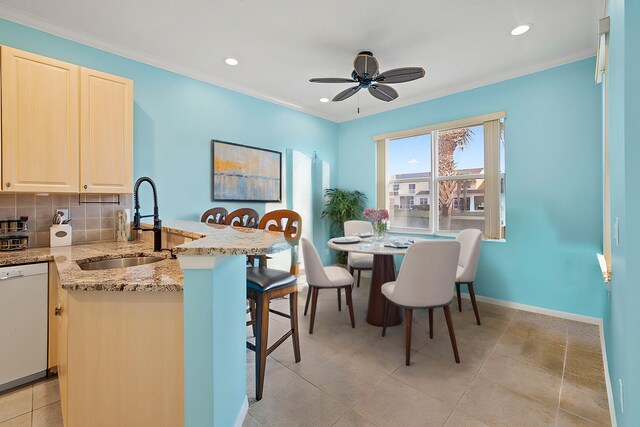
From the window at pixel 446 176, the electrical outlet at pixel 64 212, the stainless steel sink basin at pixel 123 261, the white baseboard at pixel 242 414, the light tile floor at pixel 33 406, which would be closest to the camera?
the white baseboard at pixel 242 414

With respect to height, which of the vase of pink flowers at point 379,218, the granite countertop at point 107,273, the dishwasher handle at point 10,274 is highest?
the vase of pink flowers at point 379,218

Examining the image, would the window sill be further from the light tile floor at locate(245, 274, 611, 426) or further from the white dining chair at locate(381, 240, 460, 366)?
the white dining chair at locate(381, 240, 460, 366)

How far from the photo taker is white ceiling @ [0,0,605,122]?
2.26 m

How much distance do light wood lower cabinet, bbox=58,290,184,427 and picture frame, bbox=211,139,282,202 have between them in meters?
2.41

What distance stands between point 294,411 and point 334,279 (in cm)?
123

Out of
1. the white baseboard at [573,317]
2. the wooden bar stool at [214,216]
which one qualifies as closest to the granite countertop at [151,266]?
the wooden bar stool at [214,216]

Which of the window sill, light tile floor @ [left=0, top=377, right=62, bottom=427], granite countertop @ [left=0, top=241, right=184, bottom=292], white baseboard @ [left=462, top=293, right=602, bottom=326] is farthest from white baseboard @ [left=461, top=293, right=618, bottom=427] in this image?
light tile floor @ [left=0, top=377, right=62, bottom=427]

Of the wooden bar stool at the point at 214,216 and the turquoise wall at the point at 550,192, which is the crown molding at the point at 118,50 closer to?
the wooden bar stool at the point at 214,216

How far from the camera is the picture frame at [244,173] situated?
354 centimetres

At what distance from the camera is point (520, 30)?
2561mm

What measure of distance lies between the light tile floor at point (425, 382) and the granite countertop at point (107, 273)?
2.95 ft

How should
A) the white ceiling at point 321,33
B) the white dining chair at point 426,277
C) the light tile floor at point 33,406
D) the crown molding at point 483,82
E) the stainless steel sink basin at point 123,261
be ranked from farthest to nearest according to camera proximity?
the crown molding at point 483,82 < the white ceiling at point 321,33 < the white dining chair at point 426,277 < the stainless steel sink basin at point 123,261 < the light tile floor at point 33,406

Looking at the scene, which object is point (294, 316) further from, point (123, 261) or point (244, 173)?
point (244, 173)

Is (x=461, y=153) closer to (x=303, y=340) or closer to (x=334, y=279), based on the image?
(x=334, y=279)
